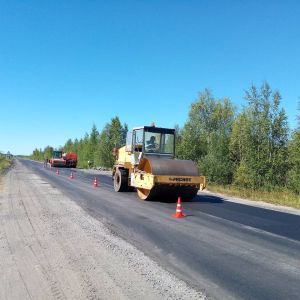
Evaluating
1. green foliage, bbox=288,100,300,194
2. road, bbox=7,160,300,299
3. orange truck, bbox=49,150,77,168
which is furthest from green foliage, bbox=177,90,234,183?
orange truck, bbox=49,150,77,168

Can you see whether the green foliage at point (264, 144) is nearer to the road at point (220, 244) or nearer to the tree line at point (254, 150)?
the tree line at point (254, 150)

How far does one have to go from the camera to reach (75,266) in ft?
21.3

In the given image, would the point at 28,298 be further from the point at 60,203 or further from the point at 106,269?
the point at 60,203

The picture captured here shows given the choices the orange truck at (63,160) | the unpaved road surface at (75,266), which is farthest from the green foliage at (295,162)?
the orange truck at (63,160)

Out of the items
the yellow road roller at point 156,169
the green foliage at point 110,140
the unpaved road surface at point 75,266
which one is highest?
the green foliage at point 110,140

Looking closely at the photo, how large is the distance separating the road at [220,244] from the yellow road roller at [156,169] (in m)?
1.18

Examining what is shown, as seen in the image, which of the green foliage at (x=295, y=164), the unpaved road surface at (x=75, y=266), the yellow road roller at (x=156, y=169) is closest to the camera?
the unpaved road surface at (x=75, y=266)

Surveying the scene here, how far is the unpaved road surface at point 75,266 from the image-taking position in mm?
5312

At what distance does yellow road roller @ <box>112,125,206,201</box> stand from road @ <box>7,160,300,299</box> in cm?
118

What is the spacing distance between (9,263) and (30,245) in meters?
1.33

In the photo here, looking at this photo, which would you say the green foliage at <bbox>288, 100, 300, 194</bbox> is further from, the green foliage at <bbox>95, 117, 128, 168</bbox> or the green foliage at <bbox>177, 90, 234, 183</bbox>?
the green foliage at <bbox>95, 117, 128, 168</bbox>

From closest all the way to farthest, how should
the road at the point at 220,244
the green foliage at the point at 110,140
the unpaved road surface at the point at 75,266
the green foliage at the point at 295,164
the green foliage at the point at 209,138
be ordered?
the unpaved road surface at the point at 75,266, the road at the point at 220,244, the green foliage at the point at 295,164, the green foliage at the point at 209,138, the green foliage at the point at 110,140

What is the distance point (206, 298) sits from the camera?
519cm

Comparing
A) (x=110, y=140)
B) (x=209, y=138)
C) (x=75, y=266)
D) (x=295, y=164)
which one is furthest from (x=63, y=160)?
(x=75, y=266)
